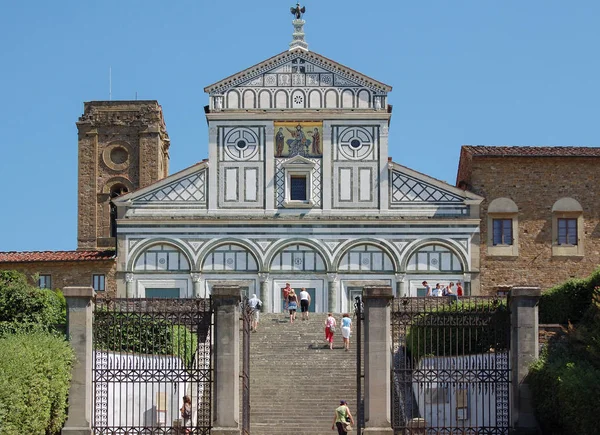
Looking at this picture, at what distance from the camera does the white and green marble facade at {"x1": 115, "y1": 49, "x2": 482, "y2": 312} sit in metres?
59.6

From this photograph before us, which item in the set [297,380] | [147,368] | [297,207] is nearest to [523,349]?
[297,380]

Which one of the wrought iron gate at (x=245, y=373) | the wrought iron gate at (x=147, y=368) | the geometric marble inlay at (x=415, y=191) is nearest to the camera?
the wrought iron gate at (x=147, y=368)

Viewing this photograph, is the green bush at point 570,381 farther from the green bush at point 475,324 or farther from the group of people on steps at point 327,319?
the group of people on steps at point 327,319

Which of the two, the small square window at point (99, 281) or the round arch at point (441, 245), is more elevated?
the round arch at point (441, 245)

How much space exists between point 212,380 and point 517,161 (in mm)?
28035

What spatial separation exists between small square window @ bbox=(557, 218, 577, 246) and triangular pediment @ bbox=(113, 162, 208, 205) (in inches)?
576

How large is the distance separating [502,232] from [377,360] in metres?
26.2

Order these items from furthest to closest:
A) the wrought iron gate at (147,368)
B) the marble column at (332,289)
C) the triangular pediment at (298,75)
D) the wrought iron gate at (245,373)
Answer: the triangular pediment at (298,75) → the marble column at (332,289) → the wrought iron gate at (245,373) → the wrought iron gate at (147,368)

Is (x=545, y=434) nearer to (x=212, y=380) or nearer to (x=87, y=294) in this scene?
(x=212, y=380)

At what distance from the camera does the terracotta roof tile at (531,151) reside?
6084 cm

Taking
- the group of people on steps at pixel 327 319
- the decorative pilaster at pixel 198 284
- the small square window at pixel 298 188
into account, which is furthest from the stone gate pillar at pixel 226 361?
the small square window at pixel 298 188

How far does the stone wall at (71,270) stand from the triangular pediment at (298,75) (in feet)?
27.8

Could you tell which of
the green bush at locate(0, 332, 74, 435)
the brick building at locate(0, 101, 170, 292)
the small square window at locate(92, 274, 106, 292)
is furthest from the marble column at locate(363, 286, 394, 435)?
the brick building at locate(0, 101, 170, 292)

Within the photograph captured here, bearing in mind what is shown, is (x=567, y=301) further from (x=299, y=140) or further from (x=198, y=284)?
(x=198, y=284)
